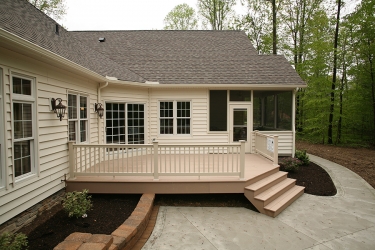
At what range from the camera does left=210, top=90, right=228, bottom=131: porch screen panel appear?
877 centimetres

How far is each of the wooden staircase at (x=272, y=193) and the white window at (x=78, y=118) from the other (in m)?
4.64

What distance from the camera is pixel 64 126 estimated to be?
5184mm

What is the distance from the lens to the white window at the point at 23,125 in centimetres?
370

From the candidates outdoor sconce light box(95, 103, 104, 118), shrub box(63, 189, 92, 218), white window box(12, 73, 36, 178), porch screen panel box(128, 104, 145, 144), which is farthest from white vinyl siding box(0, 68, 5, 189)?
porch screen panel box(128, 104, 145, 144)

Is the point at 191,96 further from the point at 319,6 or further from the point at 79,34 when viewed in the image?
the point at 319,6

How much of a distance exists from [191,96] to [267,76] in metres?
3.30

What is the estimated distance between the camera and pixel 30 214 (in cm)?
393

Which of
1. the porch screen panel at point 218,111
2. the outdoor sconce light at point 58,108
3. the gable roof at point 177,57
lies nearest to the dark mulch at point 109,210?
the outdoor sconce light at point 58,108

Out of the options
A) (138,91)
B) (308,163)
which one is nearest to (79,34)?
(138,91)

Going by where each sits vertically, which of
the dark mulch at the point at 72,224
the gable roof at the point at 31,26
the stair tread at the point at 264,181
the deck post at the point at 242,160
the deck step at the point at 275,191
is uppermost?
the gable roof at the point at 31,26

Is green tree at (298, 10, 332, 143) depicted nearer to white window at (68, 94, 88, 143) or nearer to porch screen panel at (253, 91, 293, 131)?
porch screen panel at (253, 91, 293, 131)

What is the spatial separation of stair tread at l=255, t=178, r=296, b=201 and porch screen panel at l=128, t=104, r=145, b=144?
4826 millimetres

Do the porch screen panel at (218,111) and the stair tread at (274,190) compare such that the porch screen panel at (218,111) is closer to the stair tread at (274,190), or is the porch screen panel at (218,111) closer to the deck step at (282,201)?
the stair tread at (274,190)

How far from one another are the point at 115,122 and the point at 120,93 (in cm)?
104
